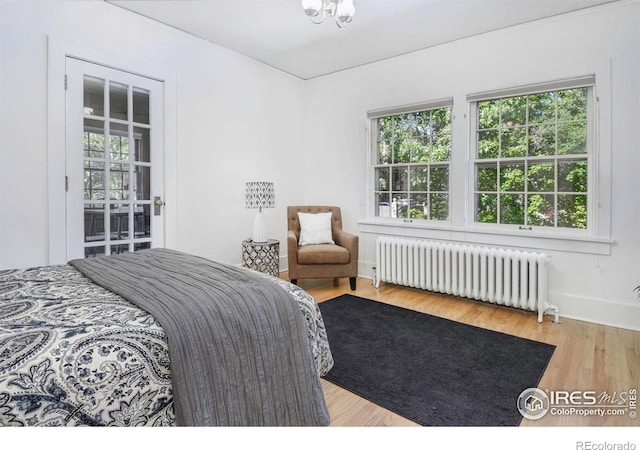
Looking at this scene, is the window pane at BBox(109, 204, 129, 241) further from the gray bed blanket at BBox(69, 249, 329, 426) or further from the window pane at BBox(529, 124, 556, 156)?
the window pane at BBox(529, 124, 556, 156)

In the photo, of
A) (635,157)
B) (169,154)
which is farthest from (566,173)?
(169,154)

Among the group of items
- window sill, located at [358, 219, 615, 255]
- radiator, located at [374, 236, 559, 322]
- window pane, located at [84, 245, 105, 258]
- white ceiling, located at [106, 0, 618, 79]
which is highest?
white ceiling, located at [106, 0, 618, 79]

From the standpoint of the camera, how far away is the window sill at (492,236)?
3.01 meters

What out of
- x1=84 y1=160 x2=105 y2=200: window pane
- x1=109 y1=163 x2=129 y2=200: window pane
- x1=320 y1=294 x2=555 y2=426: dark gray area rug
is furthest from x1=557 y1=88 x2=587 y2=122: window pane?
x1=84 y1=160 x2=105 y2=200: window pane

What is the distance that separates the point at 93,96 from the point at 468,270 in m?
3.71

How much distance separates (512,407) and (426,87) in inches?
126

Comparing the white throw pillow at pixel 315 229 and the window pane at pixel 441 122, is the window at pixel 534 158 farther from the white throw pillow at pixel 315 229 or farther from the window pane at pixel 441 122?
the white throw pillow at pixel 315 229

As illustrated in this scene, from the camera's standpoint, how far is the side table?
377 cm

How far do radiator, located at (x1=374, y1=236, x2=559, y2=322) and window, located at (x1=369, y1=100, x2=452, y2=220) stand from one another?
1.54 feet

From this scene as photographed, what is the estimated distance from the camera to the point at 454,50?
3.66 meters

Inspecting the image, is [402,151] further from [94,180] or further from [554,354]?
[94,180]

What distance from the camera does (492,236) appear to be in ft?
11.4

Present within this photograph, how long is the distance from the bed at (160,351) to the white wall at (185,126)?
1.45 meters
